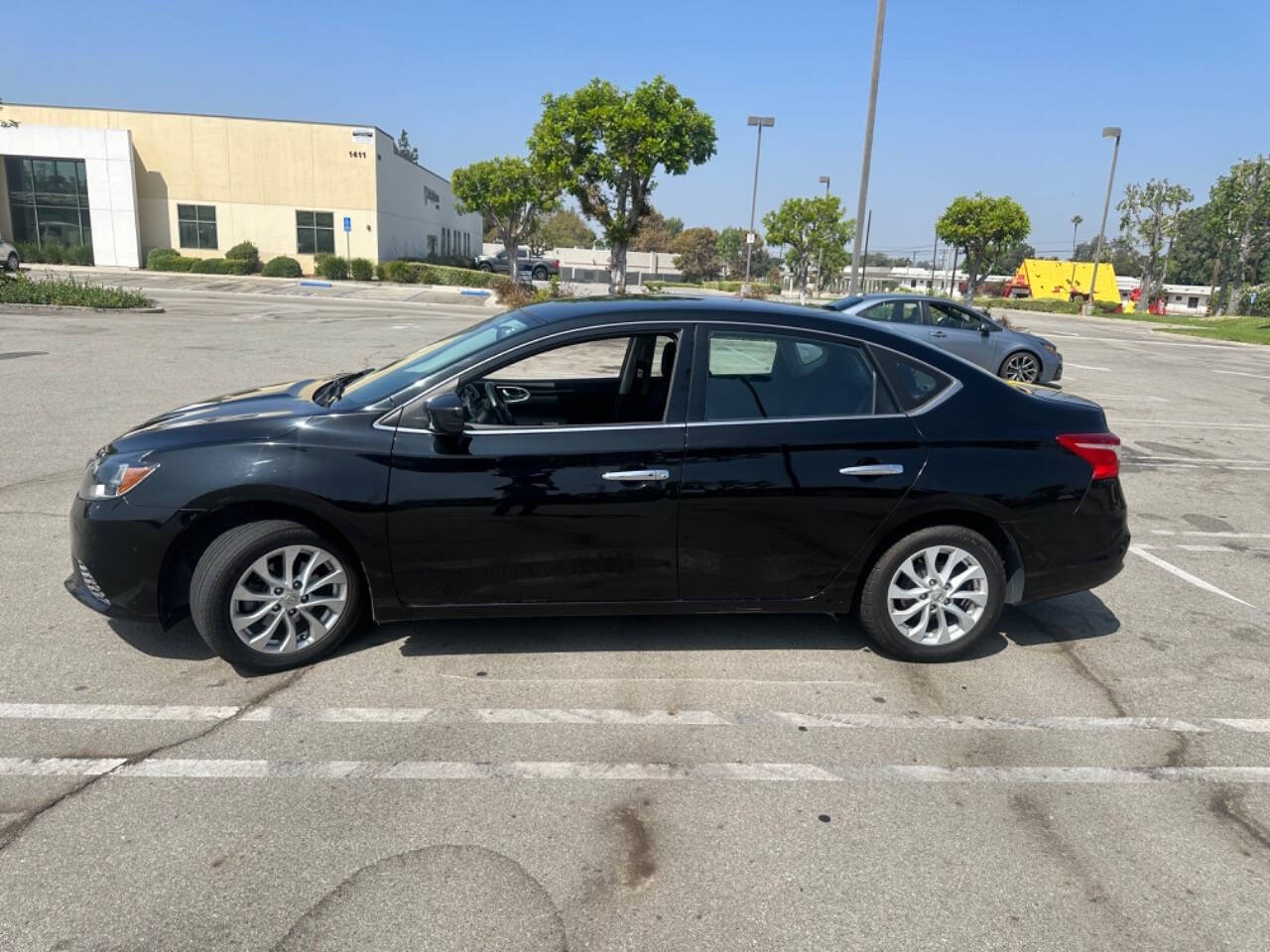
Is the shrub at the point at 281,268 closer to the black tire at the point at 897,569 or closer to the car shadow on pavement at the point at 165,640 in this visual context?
the car shadow on pavement at the point at 165,640

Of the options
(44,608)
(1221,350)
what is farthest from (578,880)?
(1221,350)

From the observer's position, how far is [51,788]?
3141 mm

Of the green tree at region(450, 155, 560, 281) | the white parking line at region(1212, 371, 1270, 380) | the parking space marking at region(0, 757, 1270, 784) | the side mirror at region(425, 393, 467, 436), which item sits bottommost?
the parking space marking at region(0, 757, 1270, 784)

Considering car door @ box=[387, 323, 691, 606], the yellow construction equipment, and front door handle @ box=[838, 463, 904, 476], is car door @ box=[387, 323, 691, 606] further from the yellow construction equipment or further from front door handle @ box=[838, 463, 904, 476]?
the yellow construction equipment

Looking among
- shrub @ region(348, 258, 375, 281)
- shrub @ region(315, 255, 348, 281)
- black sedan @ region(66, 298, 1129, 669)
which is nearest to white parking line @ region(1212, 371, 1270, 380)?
black sedan @ region(66, 298, 1129, 669)

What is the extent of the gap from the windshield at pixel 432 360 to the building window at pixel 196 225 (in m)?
46.0

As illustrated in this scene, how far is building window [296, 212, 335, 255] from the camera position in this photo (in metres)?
45.2

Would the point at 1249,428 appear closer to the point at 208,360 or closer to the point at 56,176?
the point at 208,360

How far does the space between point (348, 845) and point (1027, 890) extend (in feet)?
7.18

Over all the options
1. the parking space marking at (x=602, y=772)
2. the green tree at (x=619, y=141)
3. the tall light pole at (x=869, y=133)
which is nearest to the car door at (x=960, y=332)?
the tall light pole at (x=869, y=133)

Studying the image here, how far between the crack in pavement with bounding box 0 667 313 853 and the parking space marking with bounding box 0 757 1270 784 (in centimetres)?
4

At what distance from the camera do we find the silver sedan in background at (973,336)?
1445 centimetres

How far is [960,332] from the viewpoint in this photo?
577 inches

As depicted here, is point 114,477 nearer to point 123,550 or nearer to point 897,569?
point 123,550
